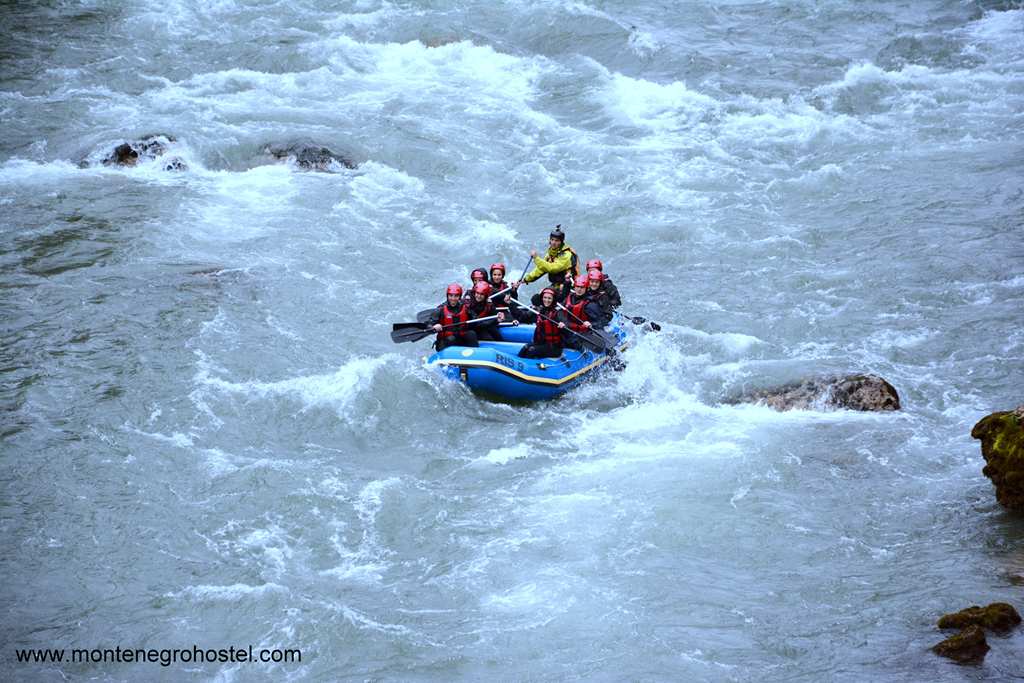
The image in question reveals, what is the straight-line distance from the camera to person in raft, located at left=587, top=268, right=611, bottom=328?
42.8ft

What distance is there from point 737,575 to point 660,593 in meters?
0.69

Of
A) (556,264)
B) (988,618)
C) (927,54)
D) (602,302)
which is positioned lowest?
(988,618)

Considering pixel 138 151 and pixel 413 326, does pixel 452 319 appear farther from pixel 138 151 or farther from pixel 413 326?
pixel 138 151

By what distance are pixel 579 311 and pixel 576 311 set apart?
0.12 ft

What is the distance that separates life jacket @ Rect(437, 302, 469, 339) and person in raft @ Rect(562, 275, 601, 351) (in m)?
1.14

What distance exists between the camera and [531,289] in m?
15.3

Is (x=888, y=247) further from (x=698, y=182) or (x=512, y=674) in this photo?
(x=512, y=674)

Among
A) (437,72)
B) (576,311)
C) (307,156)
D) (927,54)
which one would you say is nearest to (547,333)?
(576,311)

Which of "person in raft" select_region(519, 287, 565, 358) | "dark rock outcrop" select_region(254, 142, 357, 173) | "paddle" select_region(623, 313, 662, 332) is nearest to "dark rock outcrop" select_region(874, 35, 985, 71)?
"dark rock outcrop" select_region(254, 142, 357, 173)

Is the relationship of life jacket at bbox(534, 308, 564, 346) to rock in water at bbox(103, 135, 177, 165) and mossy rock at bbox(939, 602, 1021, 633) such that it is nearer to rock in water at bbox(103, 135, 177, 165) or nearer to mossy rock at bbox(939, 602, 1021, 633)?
mossy rock at bbox(939, 602, 1021, 633)

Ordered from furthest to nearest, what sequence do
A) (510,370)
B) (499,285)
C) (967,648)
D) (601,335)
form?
(499,285) < (601,335) < (510,370) < (967,648)

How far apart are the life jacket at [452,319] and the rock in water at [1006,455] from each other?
17.9ft

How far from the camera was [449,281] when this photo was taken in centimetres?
1497

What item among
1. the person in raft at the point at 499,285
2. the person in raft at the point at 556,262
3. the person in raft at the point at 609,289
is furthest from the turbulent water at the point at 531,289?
the person in raft at the point at 499,285
